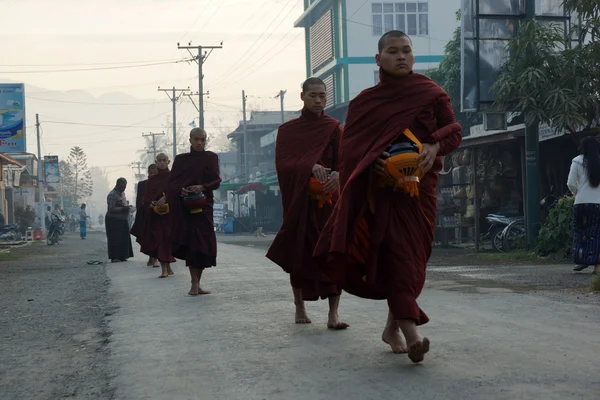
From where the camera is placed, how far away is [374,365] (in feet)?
16.3

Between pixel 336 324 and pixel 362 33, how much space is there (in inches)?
1611

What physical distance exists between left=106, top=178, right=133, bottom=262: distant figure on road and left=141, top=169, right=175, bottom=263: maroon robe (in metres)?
3.27

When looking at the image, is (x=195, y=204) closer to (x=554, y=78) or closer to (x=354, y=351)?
(x=354, y=351)

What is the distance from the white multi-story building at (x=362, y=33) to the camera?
4616 centimetres

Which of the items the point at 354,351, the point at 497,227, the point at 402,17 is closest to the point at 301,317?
the point at 354,351

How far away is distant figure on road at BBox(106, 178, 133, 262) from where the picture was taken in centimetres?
1886

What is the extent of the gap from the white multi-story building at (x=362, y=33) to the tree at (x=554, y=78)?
28.0 m

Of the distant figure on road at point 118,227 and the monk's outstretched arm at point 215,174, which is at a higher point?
the monk's outstretched arm at point 215,174

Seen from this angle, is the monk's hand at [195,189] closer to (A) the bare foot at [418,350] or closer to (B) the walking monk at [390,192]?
(B) the walking monk at [390,192]

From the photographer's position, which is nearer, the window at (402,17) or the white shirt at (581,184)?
the white shirt at (581,184)

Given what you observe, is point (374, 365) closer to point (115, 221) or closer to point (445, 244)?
point (115, 221)

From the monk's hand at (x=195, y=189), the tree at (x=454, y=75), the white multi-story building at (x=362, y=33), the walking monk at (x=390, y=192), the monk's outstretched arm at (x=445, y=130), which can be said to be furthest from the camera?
the white multi-story building at (x=362, y=33)

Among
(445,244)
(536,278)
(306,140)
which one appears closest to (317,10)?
(445,244)

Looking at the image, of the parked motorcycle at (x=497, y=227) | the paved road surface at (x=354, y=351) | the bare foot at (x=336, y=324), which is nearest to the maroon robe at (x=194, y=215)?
the paved road surface at (x=354, y=351)
